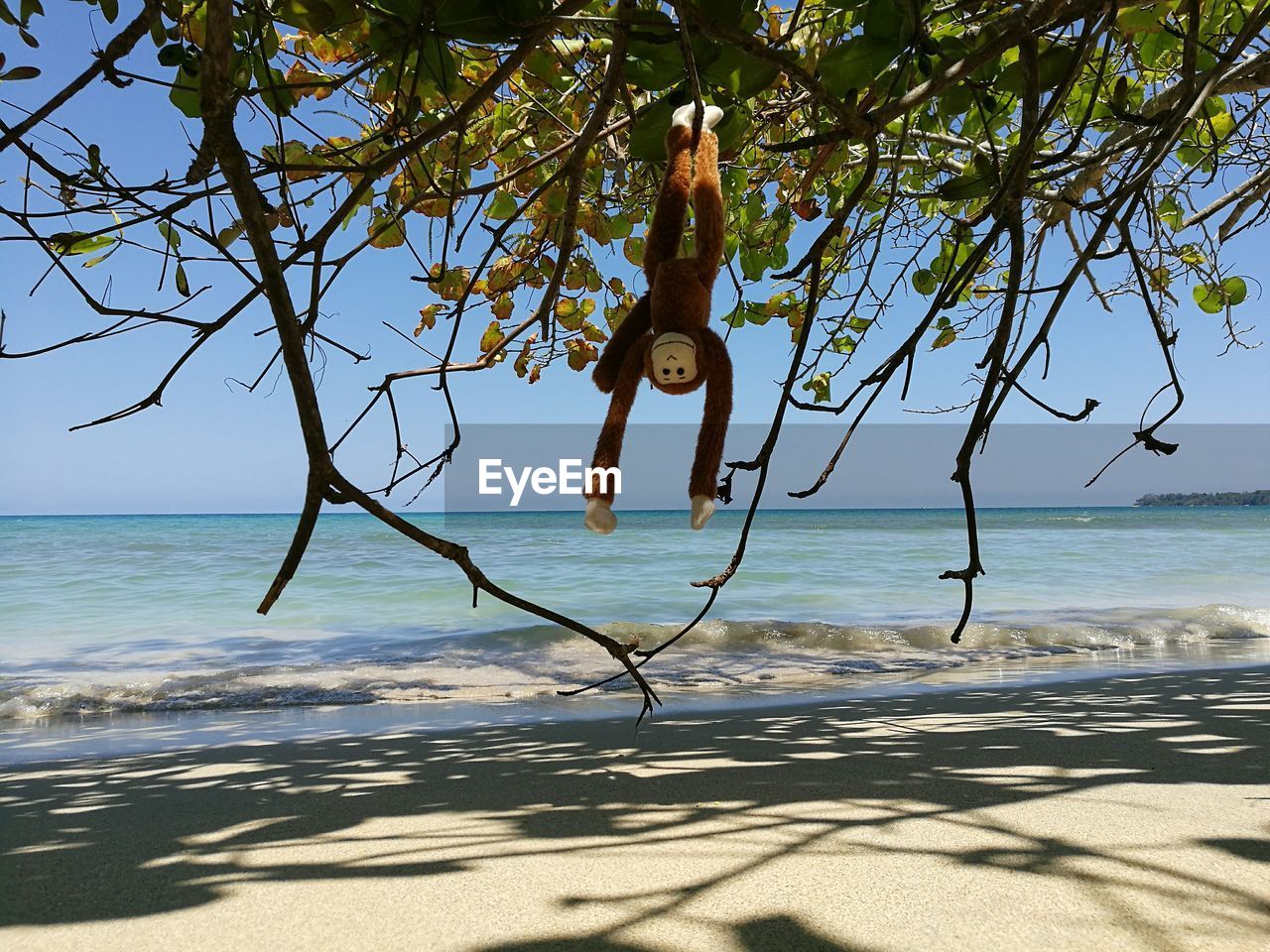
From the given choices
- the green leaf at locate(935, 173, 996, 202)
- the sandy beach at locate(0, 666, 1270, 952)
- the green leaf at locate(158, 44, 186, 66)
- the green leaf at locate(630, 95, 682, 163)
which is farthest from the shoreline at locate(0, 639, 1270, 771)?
the green leaf at locate(158, 44, 186, 66)

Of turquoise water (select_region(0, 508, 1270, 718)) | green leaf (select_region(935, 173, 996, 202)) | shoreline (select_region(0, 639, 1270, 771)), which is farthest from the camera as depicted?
turquoise water (select_region(0, 508, 1270, 718))

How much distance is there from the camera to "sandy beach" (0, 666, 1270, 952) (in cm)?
129

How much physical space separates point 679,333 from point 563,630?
6.96 meters

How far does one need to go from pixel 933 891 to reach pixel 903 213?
98.2 inches

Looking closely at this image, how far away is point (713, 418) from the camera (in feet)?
3.38

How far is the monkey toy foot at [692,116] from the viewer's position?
109cm

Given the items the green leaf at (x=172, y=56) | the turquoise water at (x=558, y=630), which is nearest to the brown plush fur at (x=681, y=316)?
the green leaf at (x=172, y=56)

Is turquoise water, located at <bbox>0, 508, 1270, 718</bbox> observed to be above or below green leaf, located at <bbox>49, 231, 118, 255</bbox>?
below

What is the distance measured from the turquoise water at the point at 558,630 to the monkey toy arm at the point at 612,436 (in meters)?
4.46

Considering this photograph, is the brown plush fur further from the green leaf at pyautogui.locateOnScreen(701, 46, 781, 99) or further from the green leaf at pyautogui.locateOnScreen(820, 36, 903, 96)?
the green leaf at pyautogui.locateOnScreen(820, 36, 903, 96)

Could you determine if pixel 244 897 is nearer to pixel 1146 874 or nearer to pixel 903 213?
pixel 1146 874

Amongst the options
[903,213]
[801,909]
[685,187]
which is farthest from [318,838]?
[903,213]

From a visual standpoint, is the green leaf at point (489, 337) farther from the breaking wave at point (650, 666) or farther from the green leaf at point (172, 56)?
the breaking wave at point (650, 666)

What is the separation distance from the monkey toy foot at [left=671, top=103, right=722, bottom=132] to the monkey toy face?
29cm
